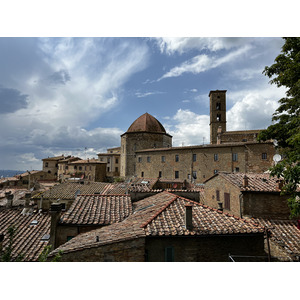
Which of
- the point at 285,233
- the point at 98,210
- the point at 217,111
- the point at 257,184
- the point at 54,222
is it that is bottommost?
the point at 285,233

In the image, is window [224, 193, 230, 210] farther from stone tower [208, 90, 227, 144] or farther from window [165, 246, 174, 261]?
stone tower [208, 90, 227, 144]

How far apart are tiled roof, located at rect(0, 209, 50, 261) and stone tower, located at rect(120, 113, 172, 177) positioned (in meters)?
32.0

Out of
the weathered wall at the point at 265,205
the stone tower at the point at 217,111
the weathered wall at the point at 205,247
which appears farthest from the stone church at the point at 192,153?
the weathered wall at the point at 205,247

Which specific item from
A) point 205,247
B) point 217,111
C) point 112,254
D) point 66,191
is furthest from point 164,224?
point 217,111

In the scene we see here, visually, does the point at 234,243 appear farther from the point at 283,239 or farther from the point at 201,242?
the point at 283,239

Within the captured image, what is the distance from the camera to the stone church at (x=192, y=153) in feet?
93.5

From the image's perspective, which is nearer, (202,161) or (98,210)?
(98,210)

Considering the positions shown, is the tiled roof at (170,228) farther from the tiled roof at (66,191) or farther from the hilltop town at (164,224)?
the tiled roof at (66,191)

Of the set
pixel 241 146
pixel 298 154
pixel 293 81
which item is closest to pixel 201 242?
pixel 298 154

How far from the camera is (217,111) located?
52156 mm

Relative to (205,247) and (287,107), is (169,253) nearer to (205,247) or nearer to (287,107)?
(205,247)

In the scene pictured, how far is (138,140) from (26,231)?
34786 mm

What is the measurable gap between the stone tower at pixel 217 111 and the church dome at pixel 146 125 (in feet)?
44.8

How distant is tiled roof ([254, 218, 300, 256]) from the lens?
7758mm
